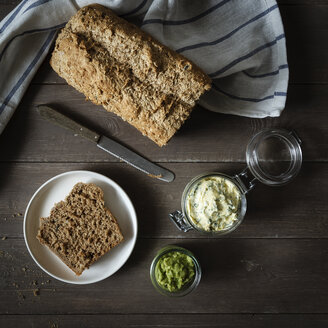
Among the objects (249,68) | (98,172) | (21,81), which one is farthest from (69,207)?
(249,68)

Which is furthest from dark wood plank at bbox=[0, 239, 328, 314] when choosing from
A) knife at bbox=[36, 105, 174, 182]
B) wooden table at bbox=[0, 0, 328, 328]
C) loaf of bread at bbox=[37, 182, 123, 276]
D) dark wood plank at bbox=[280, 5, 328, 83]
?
dark wood plank at bbox=[280, 5, 328, 83]

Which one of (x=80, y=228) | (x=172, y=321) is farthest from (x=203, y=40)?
(x=172, y=321)

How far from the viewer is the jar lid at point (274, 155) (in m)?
1.39

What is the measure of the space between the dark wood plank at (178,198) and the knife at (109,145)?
4 cm

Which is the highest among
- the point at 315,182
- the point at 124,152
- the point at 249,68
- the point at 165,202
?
the point at 249,68

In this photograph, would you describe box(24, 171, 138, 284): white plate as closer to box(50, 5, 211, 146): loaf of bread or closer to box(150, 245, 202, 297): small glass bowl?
box(150, 245, 202, 297): small glass bowl

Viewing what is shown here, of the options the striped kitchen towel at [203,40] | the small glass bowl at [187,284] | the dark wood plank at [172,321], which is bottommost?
the dark wood plank at [172,321]

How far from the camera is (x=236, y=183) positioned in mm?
1328

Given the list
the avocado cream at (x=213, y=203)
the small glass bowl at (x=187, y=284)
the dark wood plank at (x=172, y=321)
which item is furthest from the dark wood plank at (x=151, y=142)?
the dark wood plank at (x=172, y=321)

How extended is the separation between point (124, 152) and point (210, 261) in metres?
0.60

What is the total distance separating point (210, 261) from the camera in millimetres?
1440

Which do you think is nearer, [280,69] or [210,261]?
[280,69]

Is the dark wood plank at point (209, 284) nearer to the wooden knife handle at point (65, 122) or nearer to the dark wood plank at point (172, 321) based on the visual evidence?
the dark wood plank at point (172, 321)

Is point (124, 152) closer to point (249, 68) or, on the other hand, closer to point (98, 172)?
point (98, 172)
